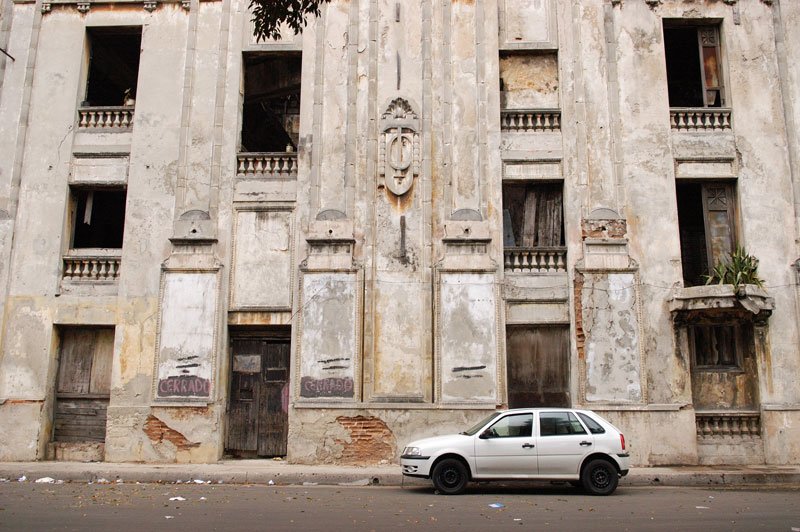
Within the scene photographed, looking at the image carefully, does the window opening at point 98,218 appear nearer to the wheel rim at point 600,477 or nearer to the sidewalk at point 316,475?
Answer: the sidewalk at point 316,475

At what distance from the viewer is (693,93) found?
17.2 meters

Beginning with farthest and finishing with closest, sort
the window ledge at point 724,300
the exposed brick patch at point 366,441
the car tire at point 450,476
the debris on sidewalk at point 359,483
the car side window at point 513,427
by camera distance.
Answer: the exposed brick patch at point 366,441, the window ledge at point 724,300, the debris on sidewalk at point 359,483, the car side window at point 513,427, the car tire at point 450,476

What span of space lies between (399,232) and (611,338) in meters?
5.11

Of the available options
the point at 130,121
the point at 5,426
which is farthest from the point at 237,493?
the point at 130,121

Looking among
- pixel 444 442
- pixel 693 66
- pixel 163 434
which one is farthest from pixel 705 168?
pixel 163 434

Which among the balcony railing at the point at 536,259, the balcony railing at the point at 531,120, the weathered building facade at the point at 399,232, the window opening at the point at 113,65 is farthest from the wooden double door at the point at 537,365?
the window opening at the point at 113,65

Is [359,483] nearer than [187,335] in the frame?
Yes

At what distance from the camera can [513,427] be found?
444 inches

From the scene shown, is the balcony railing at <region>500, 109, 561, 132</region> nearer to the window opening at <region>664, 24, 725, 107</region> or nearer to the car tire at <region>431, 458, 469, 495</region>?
the window opening at <region>664, 24, 725, 107</region>

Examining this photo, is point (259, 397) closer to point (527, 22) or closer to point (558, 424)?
point (558, 424)

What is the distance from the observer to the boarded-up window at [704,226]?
1528 centimetres

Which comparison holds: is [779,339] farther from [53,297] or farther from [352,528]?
[53,297]

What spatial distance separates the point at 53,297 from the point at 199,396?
407cm

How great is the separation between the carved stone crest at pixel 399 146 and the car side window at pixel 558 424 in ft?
20.2
